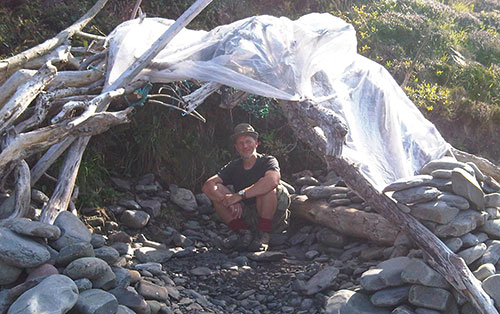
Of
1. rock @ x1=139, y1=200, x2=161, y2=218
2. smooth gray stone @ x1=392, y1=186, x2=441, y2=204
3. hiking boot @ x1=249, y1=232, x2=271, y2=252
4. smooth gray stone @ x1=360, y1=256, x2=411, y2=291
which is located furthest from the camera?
rock @ x1=139, y1=200, x2=161, y2=218

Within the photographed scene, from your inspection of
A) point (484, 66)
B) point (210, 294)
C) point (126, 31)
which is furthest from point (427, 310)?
point (484, 66)

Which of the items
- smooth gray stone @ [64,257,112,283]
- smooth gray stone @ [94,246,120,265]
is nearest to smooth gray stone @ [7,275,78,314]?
smooth gray stone @ [64,257,112,283]

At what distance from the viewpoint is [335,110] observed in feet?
16.9

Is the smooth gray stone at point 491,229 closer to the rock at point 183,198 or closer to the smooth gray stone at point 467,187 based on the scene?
the smooth gray stone at point 467,187

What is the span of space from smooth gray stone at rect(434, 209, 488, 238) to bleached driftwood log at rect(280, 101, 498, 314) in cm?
9

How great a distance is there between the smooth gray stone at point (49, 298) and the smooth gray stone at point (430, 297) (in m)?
2.25

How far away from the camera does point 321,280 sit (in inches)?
188

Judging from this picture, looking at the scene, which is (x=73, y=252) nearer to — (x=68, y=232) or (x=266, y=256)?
(x=68, y=232)

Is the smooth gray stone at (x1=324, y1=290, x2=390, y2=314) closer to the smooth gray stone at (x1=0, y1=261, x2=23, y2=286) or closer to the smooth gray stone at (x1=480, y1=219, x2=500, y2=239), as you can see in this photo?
the smooth gray stone at (x1=480, y1=219, x2=500, y2=239)

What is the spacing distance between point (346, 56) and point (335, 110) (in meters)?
0.62

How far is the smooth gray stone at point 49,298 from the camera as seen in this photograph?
3186 millimetres

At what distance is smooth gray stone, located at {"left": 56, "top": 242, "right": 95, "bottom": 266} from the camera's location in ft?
12.4

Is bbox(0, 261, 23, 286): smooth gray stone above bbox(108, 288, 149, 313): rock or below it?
above

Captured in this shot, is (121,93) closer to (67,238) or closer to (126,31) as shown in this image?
(126,31)
